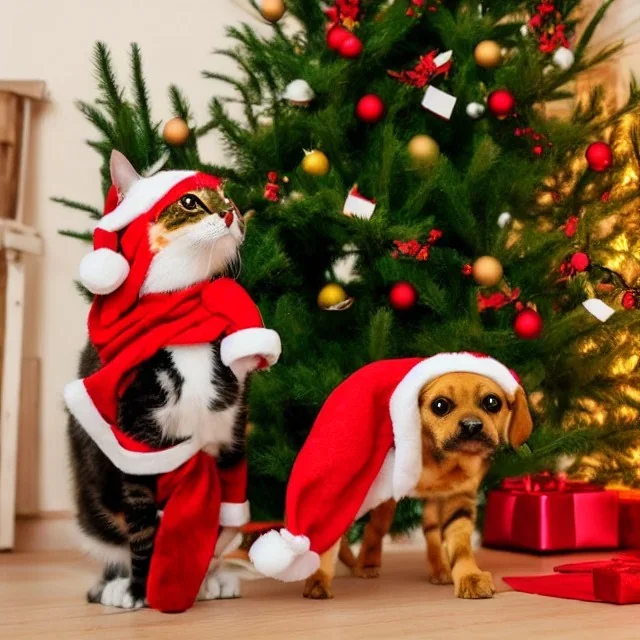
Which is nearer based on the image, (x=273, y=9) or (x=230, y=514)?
(x=230, y=514)

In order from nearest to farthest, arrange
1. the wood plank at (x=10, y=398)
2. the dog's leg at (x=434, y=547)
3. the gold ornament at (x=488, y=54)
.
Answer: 1. the dog's leg at (x=434, y=547)
2. the gold ornament at (x=488, y=54)
3. the wood plank at (x=10, y=398)

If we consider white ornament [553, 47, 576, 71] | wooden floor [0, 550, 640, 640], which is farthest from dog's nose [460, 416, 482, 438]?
white ornament [553, 47, 576, 71]

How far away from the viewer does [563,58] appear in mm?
1746

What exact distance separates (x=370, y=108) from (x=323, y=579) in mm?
809

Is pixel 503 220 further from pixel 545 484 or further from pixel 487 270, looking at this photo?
pixel 545 484

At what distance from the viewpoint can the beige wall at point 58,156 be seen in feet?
7.07

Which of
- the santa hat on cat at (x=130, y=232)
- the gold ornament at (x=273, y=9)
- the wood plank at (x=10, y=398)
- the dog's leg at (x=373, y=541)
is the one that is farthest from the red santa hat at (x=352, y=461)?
the wood plank at (x=10, y=398)

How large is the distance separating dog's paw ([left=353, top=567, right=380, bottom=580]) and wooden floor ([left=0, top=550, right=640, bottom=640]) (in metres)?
0.04

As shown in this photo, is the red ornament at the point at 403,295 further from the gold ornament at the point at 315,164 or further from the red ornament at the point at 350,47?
the red ornament at the point at 350,47

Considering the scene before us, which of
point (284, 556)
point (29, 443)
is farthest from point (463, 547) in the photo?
point (29, 443)

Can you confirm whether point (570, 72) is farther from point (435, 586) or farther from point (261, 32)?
point (435, 586)

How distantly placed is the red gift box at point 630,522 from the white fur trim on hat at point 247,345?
1008 mm

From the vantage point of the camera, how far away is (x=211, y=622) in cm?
121

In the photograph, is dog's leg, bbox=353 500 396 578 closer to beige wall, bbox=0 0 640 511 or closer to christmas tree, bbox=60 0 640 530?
christmas tree, bbox=60 0 640 530
